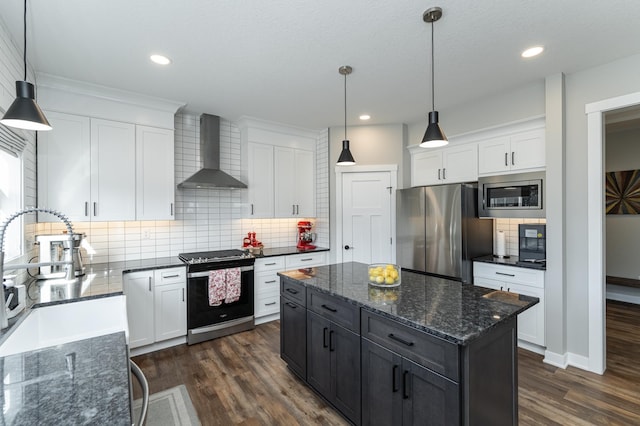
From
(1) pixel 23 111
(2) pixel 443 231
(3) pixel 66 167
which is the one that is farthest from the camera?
(2) pixel 443 231

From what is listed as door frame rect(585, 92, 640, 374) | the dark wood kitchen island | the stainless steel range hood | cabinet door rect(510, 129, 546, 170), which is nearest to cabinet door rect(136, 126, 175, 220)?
the stainless steel range hood

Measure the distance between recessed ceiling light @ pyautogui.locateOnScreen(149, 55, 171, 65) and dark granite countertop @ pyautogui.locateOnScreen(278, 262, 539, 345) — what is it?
214 cm

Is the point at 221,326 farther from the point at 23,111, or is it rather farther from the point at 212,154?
the point at 23,111

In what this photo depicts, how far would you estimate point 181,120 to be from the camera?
3930 millimetres

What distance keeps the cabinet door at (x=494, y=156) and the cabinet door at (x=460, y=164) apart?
71 mm

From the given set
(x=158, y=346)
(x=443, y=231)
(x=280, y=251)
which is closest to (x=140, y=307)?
(x=158, y=346)

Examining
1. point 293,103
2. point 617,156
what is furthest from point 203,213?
point 617,156

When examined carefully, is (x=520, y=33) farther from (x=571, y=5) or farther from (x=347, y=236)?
(x=347, y=236)

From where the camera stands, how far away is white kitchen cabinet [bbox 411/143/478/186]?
12.1 feet

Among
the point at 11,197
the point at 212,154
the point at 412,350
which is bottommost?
the point at 412,350

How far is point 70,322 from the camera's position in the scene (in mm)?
1976

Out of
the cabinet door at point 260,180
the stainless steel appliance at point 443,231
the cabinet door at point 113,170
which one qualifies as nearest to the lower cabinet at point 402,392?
the stainless steel appliance at point 443,231

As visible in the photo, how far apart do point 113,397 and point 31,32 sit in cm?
267

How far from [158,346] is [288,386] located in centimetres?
168
